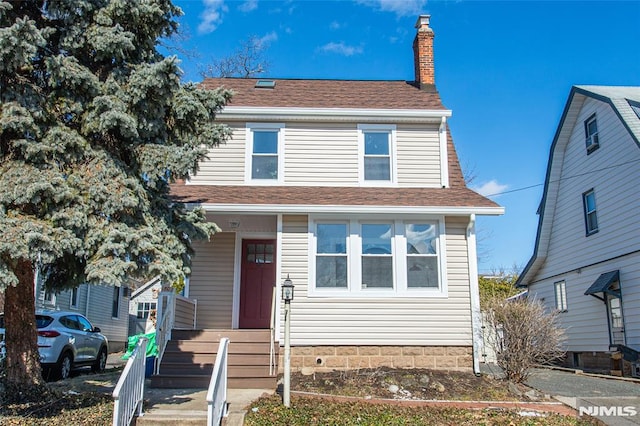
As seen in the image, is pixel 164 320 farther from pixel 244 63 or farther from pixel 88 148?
pixel 244 63

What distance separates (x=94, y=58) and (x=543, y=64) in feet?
Answer: 37.3

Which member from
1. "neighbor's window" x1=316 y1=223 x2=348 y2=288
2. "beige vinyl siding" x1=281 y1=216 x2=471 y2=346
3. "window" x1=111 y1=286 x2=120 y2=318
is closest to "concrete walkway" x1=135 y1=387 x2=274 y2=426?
"beige vinyl siding" x1=281 y1=216 x2=471 y2=346

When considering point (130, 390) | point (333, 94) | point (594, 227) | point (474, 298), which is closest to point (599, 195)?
point (594, 227)

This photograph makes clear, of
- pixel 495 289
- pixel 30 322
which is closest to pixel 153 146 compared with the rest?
pixel 30 322

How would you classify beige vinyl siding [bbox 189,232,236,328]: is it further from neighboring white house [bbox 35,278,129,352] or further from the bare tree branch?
the bare tree branch

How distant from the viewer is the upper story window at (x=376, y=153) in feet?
36.3

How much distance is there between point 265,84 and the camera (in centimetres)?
1300

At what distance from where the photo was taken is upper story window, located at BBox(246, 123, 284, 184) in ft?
36.3

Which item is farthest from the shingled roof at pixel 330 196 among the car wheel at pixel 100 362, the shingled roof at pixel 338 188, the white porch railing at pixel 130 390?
the car wheel at pixel 100 362

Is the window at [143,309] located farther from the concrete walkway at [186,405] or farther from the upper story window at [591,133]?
the upper story window at [591,133]

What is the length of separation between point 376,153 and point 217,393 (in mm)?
6774

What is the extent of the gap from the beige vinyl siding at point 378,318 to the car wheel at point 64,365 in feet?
15.8

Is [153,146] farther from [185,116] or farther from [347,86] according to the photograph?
[347,86]

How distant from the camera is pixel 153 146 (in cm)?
666
